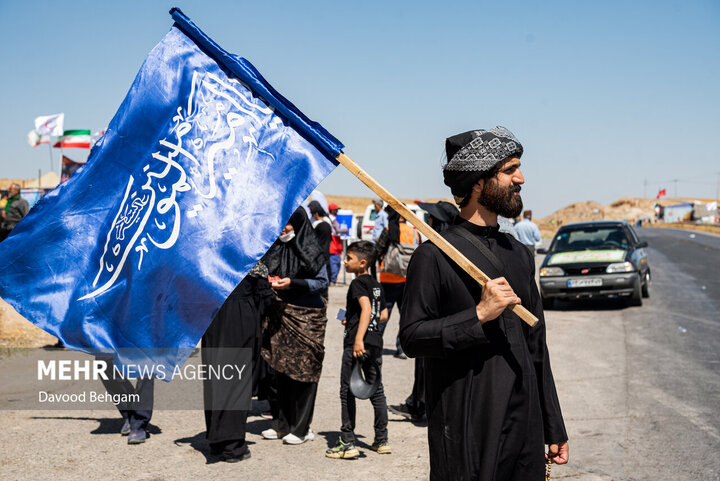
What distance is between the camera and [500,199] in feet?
9.62

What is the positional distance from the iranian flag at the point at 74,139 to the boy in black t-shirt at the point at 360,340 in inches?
824

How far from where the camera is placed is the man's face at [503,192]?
2.93m

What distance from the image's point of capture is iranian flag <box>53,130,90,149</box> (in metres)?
25.0

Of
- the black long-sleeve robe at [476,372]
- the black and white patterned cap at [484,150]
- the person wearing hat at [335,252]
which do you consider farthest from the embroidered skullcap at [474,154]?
the person wearing hat at [335,252]

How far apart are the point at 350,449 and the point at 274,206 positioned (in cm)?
289

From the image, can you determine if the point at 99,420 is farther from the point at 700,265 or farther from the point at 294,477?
the point at 700,265

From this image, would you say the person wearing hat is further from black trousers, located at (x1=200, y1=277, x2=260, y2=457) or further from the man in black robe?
the man in black robe

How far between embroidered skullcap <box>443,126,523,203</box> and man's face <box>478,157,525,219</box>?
0.04 m

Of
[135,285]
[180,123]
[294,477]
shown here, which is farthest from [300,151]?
[294,477]

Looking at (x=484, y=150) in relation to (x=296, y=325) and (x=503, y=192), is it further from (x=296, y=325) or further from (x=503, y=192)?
(x=296, y=325)

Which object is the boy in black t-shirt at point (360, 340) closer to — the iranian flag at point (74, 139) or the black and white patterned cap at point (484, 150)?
the black and white patterned cap at point (484, 150)

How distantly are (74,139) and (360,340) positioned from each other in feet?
71.9

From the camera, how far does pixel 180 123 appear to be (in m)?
3.80

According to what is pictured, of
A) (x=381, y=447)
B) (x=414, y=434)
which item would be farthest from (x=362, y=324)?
(x=414, y=434)
